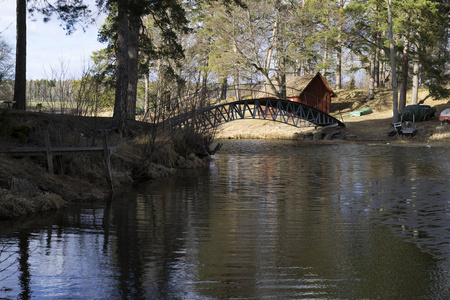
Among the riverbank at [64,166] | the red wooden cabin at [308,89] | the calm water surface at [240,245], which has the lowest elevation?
the calm water surface at [240,245]

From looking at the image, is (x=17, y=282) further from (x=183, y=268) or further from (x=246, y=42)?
(x=246, y=42)

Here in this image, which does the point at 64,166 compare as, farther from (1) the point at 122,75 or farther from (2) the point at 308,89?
(2) the point at 308,89

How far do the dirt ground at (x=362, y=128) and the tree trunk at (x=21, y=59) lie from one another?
17.0 metres

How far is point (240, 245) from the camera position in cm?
837

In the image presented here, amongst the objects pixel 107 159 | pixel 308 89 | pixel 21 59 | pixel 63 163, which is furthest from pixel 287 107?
pixel 63 163

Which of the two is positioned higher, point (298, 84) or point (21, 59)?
point (298, 84)

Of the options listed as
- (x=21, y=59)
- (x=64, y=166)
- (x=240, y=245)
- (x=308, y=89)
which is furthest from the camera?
(x=308, y=89)

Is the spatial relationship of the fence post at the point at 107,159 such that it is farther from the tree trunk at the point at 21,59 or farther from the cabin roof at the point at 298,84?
the cabin roof at the point at 298,84

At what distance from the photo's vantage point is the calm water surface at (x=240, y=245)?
249 inches

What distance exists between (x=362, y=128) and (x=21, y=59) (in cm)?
2807

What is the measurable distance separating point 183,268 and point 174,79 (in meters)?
17.0

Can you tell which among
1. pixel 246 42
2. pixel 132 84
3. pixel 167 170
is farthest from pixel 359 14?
pixel 167 170

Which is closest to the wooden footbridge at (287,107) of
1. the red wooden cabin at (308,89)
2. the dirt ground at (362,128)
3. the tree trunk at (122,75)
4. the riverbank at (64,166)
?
the red wooden cabin at (308,89)

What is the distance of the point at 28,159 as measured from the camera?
13.3 metres
